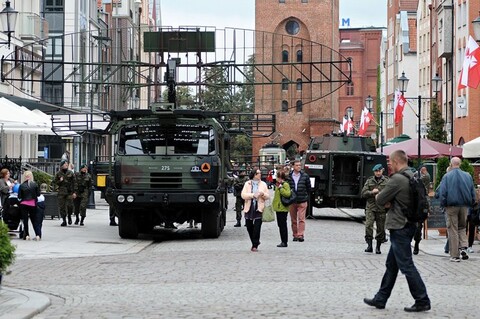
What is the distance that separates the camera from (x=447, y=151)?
Answer: 152 feet

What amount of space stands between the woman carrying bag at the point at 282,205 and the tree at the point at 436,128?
4131cm

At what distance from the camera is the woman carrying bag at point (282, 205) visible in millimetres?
26111

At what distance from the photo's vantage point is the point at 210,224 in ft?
96.0

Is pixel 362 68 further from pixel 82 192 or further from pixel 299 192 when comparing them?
pixel 299 192

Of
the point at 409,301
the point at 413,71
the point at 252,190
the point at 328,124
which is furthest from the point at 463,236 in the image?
the point at 328,124

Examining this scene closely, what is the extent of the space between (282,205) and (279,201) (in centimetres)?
15

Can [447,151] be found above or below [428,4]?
below

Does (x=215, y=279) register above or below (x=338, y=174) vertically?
below

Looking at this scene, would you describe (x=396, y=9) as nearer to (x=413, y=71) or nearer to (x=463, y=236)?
(x=413, y=71)

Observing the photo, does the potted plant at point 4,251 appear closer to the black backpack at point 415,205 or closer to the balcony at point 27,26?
the black backpack at point 415,205

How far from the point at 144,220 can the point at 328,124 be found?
4189 inches

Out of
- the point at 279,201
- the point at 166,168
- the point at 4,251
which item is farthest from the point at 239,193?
the point at 4,251

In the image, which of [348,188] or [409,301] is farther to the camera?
[348,188]

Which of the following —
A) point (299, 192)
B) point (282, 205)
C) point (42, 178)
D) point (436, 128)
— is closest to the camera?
point (282, 205)
